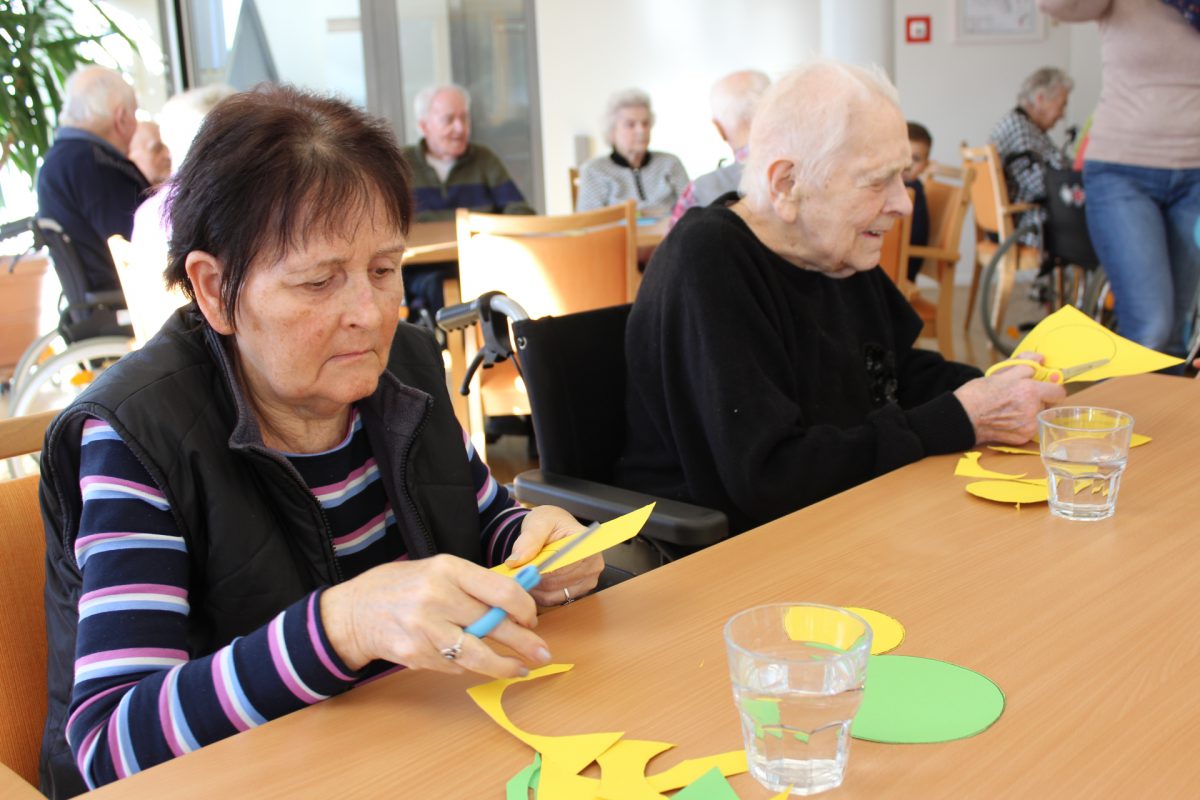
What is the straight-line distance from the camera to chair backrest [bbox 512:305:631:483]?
5.78ft

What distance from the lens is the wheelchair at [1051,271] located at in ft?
15.7

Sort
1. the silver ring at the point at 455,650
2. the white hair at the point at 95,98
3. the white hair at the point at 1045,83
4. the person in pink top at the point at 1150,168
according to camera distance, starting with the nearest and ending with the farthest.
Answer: the silver ring at the point at 455,650 → the person in pink top at the point at 1150,168 → the white hair at the point at 95,98 → the white hair at the point at 1045,83

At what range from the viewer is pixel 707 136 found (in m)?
8.00

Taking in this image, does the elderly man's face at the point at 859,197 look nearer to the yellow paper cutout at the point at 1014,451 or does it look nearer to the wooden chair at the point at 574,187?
the yellow paper cutout at the point at 1014,451

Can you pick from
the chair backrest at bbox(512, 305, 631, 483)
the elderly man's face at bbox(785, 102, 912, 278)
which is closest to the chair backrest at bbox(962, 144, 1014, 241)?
the elderly man's face at bbox(785, 102, 912, 278)

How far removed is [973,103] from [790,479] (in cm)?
780

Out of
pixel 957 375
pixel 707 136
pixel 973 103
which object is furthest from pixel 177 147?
pixel 973 103

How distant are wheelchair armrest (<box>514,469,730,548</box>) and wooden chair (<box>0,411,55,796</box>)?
2.34 feet

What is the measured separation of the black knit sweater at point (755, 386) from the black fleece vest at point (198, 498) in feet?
2.17

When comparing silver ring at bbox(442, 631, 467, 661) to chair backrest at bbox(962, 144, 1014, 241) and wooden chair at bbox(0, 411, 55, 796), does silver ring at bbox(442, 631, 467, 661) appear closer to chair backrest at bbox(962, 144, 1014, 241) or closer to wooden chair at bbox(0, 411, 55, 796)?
wooden chair at bbox(0, 411, 55, 796)

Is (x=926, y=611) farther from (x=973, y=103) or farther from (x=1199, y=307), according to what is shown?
A: (x=973, y=103)

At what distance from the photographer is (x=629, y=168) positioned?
6270 millimetres

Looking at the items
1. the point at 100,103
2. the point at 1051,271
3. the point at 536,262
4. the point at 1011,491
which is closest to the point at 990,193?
the point at 1051,271

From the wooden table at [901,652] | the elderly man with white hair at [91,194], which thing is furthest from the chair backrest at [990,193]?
the wooden table at [901,652]
